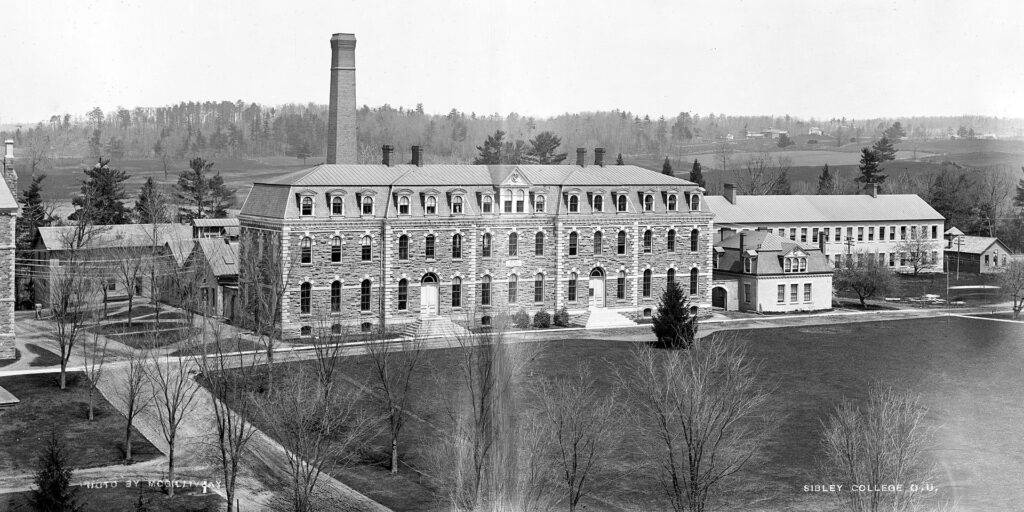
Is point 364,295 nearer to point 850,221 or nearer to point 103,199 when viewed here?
point 103,199

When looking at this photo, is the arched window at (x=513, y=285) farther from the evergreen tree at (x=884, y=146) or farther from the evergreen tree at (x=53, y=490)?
the evergreen tree at (x=53, y=490)

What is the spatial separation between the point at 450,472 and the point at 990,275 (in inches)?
1320

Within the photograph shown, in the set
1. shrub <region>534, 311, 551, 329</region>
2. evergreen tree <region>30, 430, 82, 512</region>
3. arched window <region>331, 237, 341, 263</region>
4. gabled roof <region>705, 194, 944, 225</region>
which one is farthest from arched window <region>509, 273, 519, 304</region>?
evergreen tree <region>30, 430, 82, 512</region>

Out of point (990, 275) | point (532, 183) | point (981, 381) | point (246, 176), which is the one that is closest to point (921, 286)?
point (990, 275)

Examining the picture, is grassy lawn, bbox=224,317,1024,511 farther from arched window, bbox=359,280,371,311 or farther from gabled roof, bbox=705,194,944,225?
gabled roof, bbox=705,194,944,225

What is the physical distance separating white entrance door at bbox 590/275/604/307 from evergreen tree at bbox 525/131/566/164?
19.2ft

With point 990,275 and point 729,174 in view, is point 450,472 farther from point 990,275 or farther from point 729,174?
point 729,174

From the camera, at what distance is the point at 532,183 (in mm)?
44969

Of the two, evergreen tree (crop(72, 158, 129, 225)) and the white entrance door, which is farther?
evergreen tree (crop(72, 158, 129, 225))

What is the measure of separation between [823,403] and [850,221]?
33.9 meters

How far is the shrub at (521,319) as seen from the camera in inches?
1627

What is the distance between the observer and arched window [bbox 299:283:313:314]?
4188 cm

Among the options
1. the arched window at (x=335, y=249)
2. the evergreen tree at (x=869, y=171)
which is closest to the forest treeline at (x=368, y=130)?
the arched window at (x=335, y=249)

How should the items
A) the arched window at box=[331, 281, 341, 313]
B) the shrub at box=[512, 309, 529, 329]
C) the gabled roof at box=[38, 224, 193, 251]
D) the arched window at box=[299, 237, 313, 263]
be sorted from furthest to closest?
the gabled roof at box=[38, 224, 193, 251]
the arched window at box=[331, 281, 341, 313]
the arched window at box=[299, 237, 313, 263]
the shrub at box=[512, 309, 529, 329]
